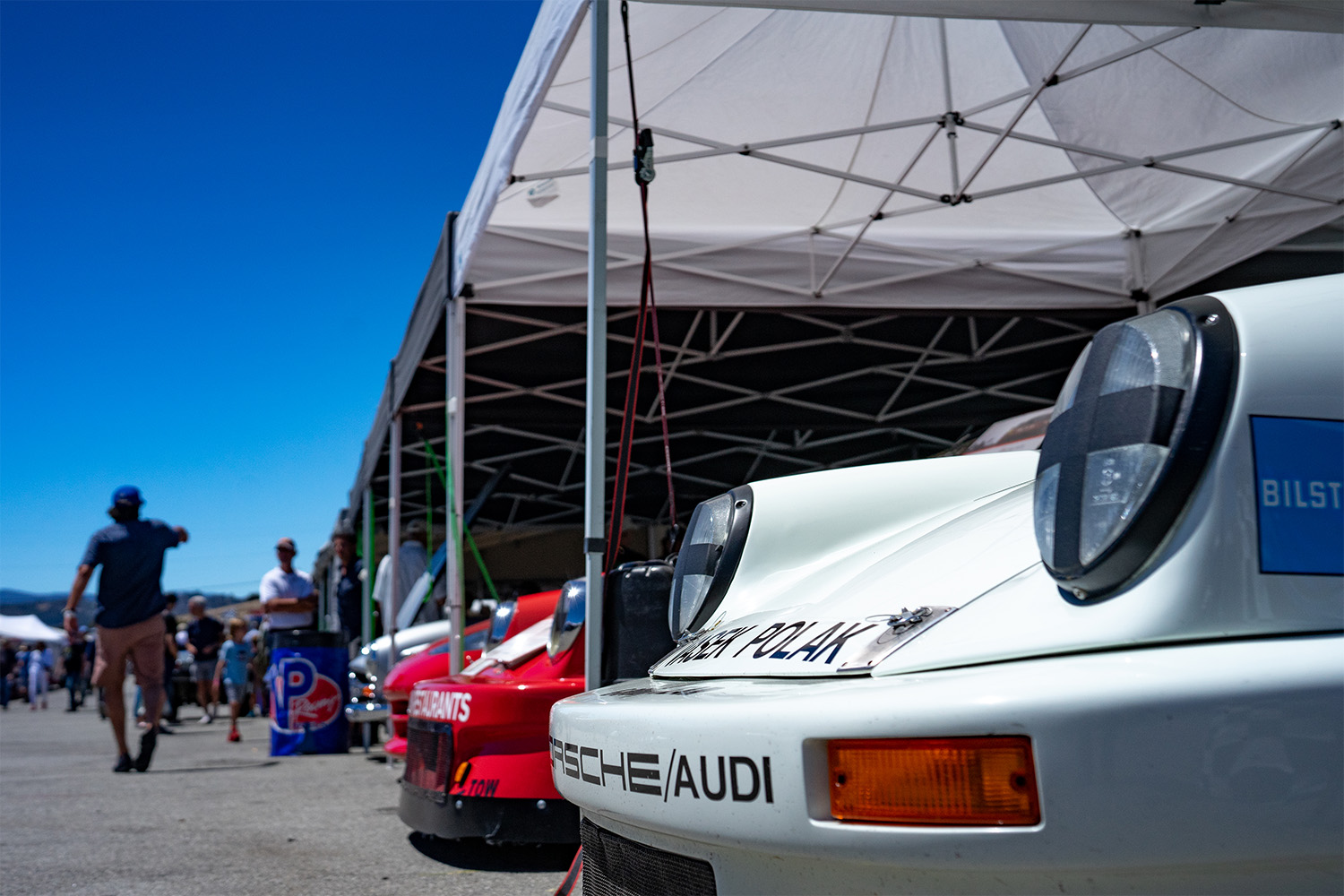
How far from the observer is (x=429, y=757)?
3.04 m

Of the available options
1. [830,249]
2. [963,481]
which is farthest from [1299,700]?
[830,249]

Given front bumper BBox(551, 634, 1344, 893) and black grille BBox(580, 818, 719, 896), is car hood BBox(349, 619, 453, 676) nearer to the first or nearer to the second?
black grille BBox(580, 818, 719, 896)

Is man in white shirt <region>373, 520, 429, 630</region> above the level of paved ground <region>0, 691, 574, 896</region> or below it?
above

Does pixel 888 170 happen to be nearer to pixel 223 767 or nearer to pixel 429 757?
pixel 429 757

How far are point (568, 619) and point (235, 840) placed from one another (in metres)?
1.52

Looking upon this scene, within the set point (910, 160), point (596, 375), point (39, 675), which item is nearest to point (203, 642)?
point (910, 160)

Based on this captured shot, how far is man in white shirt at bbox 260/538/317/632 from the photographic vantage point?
7.67m

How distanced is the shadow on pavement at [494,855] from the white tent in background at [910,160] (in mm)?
2792

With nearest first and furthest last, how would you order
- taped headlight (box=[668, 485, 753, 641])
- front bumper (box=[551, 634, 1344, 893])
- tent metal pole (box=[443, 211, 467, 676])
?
front bumper (box=[551, 634, 1344, 893])
taped headlight (box=[668, 485, 753, 641])
tent metal pole (box=[443, 211, 467, 676])

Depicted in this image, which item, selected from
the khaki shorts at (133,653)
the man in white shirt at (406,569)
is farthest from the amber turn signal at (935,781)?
the man in white shirt at (406,569)

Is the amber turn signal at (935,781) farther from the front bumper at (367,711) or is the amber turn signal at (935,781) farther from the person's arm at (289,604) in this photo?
the person's arm at (289,604)

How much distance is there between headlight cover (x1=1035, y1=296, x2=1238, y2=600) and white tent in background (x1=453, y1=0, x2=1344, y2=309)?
3292 millimetres

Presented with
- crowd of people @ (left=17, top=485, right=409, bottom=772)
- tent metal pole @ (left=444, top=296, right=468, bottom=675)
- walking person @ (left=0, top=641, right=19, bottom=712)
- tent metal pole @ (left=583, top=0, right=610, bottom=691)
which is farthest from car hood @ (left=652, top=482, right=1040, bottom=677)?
walking person @ (left=0, top=641, right=19, bottom=712)

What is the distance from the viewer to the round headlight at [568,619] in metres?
3.02
